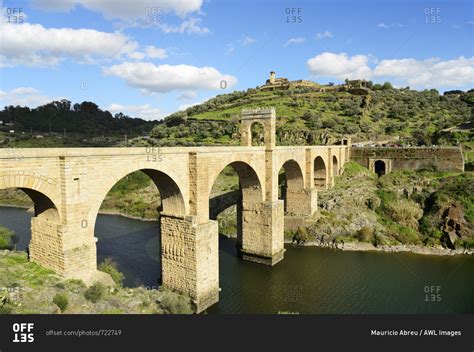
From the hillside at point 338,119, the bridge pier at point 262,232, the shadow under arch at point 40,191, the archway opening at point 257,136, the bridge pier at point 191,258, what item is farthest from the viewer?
the hillside at point 338,119

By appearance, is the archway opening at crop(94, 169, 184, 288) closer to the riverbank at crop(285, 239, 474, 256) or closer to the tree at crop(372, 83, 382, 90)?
the riverbank at crop(285, 239, 474, 256)

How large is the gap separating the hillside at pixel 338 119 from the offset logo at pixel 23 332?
35.0 m

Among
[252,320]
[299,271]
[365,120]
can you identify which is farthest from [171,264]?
[365,120]

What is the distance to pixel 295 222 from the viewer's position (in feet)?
95.2

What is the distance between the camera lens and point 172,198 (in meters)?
17.2

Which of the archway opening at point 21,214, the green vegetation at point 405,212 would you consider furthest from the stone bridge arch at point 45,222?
the green vegetation at point 405,212

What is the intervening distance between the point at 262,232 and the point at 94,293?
13.7 metres

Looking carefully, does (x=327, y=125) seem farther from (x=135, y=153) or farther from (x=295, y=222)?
(x=135, y=153)

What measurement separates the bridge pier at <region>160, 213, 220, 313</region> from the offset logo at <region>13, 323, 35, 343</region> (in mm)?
7749

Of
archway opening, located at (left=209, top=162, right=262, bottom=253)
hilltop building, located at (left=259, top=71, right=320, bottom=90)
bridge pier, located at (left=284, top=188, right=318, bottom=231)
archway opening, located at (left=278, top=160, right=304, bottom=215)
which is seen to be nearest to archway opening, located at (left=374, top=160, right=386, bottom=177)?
bridge pier, located at (left=284, top=188, right=318, bottom=231)

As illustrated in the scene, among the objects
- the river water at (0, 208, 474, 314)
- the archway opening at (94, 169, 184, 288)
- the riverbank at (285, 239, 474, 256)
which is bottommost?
the river water at (0, 208, 474, 314)

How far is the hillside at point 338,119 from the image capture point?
161 ft

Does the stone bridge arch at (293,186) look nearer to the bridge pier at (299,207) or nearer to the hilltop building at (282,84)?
the bridge pier at (299,207)

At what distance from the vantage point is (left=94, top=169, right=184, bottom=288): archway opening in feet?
56.4
